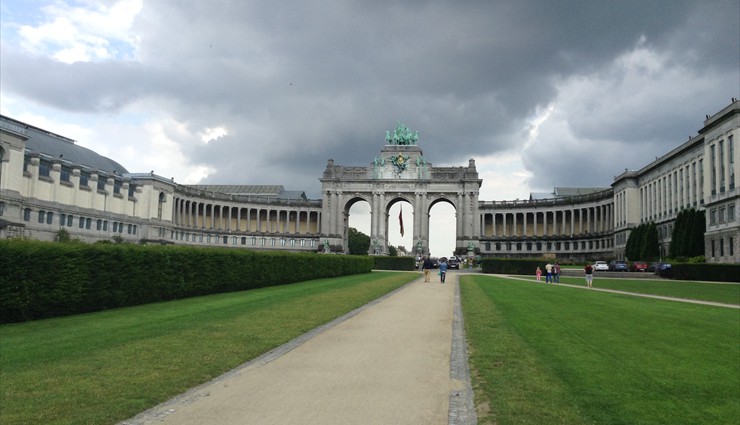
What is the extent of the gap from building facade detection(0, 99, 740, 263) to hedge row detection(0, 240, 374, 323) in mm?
38181

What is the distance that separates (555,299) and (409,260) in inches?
2153

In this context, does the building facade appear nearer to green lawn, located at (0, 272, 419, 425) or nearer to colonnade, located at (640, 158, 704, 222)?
colonnade, located at (640, 158, 704, 222)

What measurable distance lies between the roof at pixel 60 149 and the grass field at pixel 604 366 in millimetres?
80997

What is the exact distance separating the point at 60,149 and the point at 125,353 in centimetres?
9434

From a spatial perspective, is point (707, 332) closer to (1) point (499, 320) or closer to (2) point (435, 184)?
(1) point (499, 320)

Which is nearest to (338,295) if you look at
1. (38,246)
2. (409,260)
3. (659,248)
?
(38,246)

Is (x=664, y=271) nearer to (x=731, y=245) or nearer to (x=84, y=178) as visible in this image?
(x=731, y=245)

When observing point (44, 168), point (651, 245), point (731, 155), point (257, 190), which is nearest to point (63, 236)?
point (44, 168)

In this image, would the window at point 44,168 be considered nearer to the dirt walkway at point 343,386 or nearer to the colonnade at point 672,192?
the dirt walkway at point 343,386

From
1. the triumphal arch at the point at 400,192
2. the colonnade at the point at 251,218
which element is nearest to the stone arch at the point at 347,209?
the triumphal arch at the point at 400,192

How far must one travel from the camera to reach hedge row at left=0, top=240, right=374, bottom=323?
805 inches

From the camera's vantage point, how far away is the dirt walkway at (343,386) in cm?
883

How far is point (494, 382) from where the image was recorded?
10.9m

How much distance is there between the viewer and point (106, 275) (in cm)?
2441
